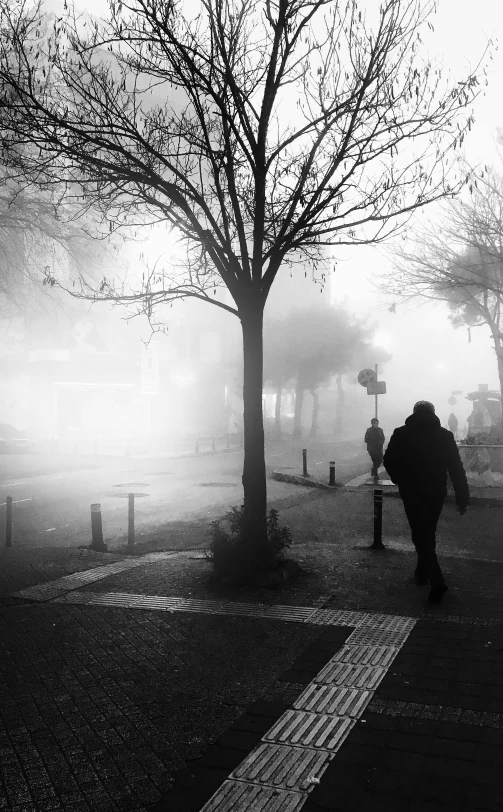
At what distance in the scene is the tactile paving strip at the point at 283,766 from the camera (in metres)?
3.22

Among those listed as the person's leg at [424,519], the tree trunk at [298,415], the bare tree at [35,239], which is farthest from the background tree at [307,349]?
the person's leg at [424,519]

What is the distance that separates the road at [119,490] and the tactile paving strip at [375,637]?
6327mm

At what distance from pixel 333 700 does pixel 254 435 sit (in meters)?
3.79

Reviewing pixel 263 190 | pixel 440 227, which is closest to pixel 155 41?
pixel 263 190

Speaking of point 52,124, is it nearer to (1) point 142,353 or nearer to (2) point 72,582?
(2) point 72,582

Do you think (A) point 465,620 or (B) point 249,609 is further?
(B) point 249,609

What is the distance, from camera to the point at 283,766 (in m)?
3.37

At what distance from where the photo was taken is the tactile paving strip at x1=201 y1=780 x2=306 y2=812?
9.84 ft

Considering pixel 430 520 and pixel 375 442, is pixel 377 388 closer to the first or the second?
pixel 375 442

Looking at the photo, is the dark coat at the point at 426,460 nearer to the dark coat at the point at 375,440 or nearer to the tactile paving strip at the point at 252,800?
the tactile paving strip at the point at 252,800

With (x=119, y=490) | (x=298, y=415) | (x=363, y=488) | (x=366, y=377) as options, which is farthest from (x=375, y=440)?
(x=298, y=415)

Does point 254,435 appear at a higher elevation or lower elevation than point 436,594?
higher

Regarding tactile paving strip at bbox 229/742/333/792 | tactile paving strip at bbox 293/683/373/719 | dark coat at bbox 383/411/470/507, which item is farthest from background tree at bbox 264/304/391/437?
tactile paving strip at bbox 229/742/333/792

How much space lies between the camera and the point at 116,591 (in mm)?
7098
